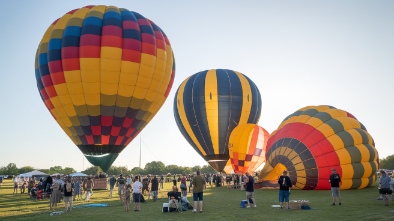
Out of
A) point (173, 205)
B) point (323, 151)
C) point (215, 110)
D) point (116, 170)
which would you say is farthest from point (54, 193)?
point (116, 170)

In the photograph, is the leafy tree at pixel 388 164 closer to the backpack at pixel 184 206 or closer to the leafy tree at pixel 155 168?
the backpack at pixel 184 206

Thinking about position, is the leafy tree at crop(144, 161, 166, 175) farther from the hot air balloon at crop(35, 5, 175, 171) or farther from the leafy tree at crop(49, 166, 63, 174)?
the hot air balloon at crop(35, 5, 175, 171)

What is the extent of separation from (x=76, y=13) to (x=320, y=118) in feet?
52.8

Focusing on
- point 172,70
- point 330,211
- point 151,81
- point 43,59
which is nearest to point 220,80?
point 172,70

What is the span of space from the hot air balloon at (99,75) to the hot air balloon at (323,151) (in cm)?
913

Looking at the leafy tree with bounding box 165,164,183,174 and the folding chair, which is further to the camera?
the leafy tree with bounding box 165,164,183,174

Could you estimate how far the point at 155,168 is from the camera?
14850cm

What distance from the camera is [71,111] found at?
2139 centimetres

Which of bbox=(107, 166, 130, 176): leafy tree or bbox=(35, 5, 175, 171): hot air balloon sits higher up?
bbox=(35, 5, 175, 171): hot air balloon

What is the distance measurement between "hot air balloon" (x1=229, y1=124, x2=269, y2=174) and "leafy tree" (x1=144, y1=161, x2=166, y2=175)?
390ft

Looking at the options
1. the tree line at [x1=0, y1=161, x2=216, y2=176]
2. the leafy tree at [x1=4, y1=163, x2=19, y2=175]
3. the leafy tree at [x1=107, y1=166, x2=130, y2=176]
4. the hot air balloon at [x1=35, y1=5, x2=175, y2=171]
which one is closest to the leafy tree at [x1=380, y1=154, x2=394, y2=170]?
the tree line at [x1=0, y1=161, x2=216, y2=176]

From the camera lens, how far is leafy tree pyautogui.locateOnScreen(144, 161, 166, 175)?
14362cm

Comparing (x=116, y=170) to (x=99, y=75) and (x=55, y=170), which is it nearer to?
(x=55, y=170)

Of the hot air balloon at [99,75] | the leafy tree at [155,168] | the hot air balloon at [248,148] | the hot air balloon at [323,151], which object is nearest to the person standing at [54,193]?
the hot air balloon at [99,75]
